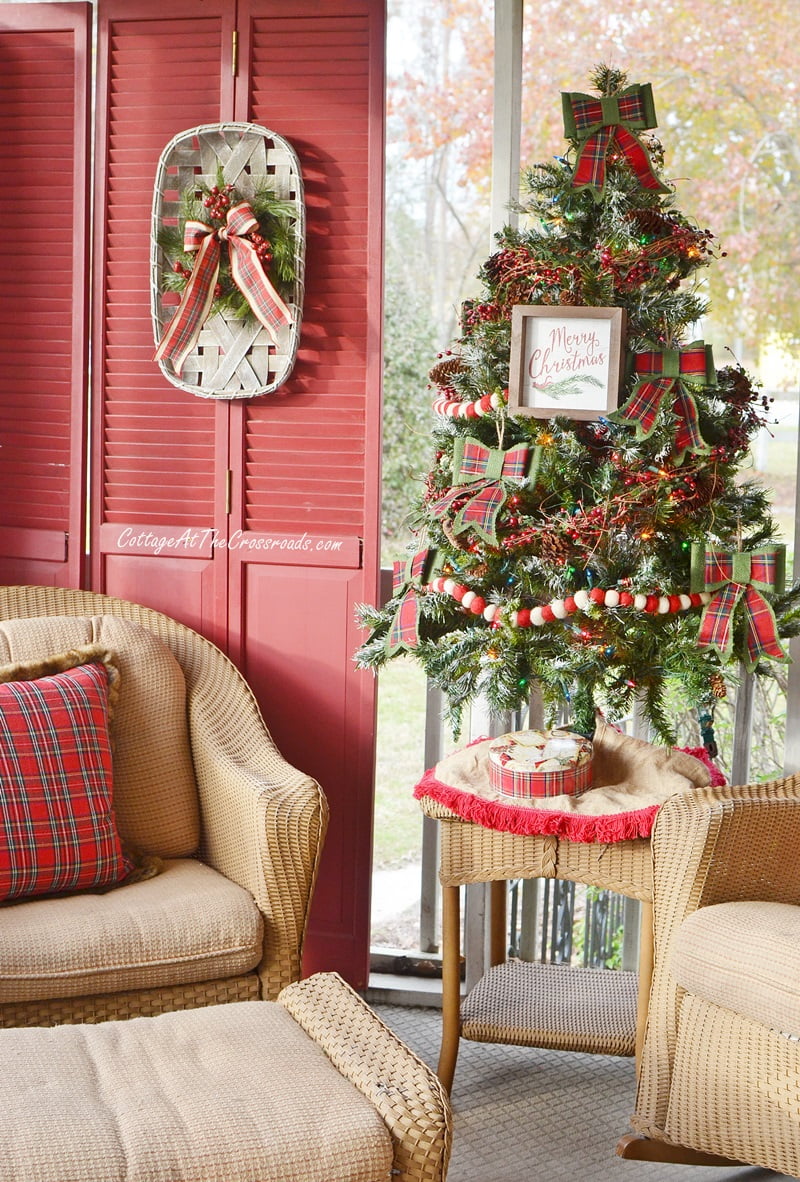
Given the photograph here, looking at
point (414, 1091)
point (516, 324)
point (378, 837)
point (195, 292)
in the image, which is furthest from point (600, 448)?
point (378, 837)

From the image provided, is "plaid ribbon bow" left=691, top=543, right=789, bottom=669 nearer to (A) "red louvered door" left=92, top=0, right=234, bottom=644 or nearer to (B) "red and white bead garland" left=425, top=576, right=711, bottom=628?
(B) "red and white bead garland" left=425, top=576, right=711, bottom=628

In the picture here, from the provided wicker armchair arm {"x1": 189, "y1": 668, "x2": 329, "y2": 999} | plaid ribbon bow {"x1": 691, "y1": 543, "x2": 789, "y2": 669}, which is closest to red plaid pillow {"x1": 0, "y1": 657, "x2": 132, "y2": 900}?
wicker armchair arm {"x1": 189, "y1": 668, "x2": 329, "y2": 999}

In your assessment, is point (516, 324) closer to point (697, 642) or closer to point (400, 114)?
point (697, 642)

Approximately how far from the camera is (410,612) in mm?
2207

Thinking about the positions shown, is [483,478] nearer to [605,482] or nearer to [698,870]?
[605,482]

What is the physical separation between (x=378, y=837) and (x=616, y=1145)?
3099 mm

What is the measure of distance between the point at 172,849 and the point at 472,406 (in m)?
1.07

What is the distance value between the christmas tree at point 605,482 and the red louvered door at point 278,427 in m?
0.44

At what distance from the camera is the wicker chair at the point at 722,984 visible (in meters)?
1.74

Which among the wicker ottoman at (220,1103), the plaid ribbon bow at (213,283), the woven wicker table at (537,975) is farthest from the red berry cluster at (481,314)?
the wicker ottoman at (220,1103)

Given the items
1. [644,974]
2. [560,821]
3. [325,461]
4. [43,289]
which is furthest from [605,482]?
[43,289]

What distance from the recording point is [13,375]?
271 centimetres

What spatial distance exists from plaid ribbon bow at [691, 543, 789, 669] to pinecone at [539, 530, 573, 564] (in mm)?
220

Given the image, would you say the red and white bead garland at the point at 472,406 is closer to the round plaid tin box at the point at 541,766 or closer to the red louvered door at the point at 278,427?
the red louvered door at the point at 278,427
